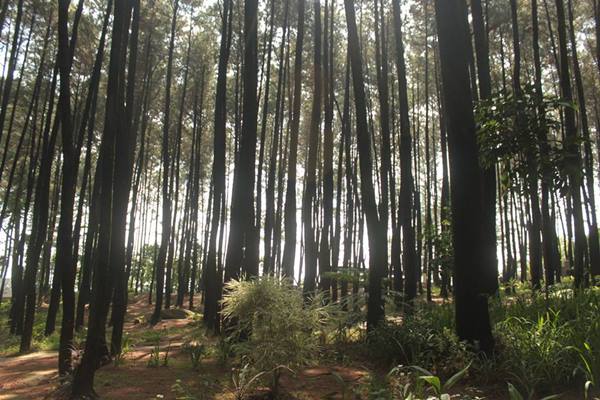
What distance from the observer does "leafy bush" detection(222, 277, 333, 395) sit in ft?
13.7

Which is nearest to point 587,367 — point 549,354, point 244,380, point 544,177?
point 549,354

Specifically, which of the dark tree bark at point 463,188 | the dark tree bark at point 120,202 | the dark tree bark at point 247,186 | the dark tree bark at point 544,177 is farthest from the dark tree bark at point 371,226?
the dark tree bark at point 120,202

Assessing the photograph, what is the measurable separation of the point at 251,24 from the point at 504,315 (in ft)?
18.5

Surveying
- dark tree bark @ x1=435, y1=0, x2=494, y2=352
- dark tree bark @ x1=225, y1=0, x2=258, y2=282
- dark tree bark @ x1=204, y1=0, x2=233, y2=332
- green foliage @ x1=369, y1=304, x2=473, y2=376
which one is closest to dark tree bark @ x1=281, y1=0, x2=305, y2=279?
dark tree bark @ x1=204, y1=0, x2=233, y2=332

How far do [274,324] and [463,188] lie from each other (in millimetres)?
2418

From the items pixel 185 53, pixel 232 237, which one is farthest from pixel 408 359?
pixel 185 53

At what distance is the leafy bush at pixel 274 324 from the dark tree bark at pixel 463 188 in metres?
1.49

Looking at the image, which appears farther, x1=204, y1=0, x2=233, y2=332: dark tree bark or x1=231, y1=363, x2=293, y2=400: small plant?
x1=204, y1=0, x2=233, y2=332: dark tree bark

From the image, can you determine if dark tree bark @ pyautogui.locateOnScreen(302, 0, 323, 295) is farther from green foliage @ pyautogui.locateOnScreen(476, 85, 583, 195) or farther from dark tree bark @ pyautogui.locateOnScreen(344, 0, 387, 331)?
green foliage @ pyautogui.locateOnScreen(476, 85, 583, 195)

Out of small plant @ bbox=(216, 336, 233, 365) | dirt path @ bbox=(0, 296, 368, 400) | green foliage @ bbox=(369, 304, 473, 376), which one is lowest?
dirt path @ bbox=(0, 296, 368, 400)

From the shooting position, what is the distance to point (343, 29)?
14.8 m

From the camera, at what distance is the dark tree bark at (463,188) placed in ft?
15.1

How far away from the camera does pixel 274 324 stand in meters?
4.21

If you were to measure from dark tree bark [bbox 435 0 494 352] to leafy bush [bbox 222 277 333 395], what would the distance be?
149 cm
